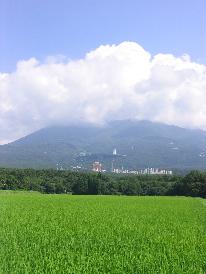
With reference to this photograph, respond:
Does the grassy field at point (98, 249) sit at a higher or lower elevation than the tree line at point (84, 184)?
lower

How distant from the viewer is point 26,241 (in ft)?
51.8

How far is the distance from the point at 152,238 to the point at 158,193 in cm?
9050

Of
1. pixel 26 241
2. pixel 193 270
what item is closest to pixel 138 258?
pixel 193 270

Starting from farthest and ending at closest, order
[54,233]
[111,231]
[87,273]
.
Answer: [111,231], [54,233], [87,273]

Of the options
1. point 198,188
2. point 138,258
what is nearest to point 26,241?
point 138,258

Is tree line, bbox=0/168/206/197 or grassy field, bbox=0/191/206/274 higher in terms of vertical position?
tree line, bbox=0/168/206/197

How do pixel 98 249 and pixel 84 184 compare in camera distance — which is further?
pixel 84 184

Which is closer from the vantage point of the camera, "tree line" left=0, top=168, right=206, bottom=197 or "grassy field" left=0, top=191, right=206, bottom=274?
"grassy field" left=0, top=191, right=206, bottom=274

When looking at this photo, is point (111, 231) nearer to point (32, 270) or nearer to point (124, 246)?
point (124, 246)

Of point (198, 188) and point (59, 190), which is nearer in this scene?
point (198, 188)

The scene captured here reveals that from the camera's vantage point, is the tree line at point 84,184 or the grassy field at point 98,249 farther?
the tree line at point 84,184

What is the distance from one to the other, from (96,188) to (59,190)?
8199mm

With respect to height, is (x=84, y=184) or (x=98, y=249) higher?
(x=84, y=184)

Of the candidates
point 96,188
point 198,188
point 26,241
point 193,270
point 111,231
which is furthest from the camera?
point 96,188
